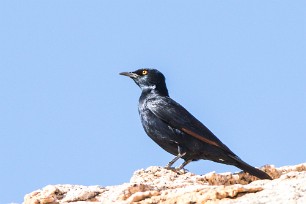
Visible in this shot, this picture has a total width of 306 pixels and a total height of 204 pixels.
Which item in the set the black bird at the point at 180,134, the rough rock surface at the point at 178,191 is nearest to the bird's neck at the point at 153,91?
the black bird at the point at 180,134

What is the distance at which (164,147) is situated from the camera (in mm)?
11422

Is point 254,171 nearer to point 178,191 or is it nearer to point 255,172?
point 255,172

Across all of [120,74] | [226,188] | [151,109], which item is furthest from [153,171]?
[120,74]

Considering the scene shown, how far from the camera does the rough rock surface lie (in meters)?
6.49

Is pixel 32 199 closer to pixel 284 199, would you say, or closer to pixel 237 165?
pixel 284 199

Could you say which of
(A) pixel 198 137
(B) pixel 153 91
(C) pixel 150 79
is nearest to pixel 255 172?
(A) pixel 198 137

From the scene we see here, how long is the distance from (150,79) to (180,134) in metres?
1.68

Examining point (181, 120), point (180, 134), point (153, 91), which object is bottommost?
point (180, 134)

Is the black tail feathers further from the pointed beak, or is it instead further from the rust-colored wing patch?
the pointed beak

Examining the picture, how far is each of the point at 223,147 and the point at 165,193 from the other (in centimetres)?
407

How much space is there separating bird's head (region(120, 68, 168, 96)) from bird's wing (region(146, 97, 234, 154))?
0.61 metres

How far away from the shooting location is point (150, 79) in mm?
12641

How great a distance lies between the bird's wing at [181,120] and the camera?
11086mm

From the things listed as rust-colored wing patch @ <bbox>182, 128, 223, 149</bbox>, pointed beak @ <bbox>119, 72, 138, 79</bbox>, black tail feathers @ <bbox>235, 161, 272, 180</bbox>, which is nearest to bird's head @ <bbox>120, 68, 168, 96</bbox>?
pointed beak @ <bbox>119, 72, 138, 79</bbox>
